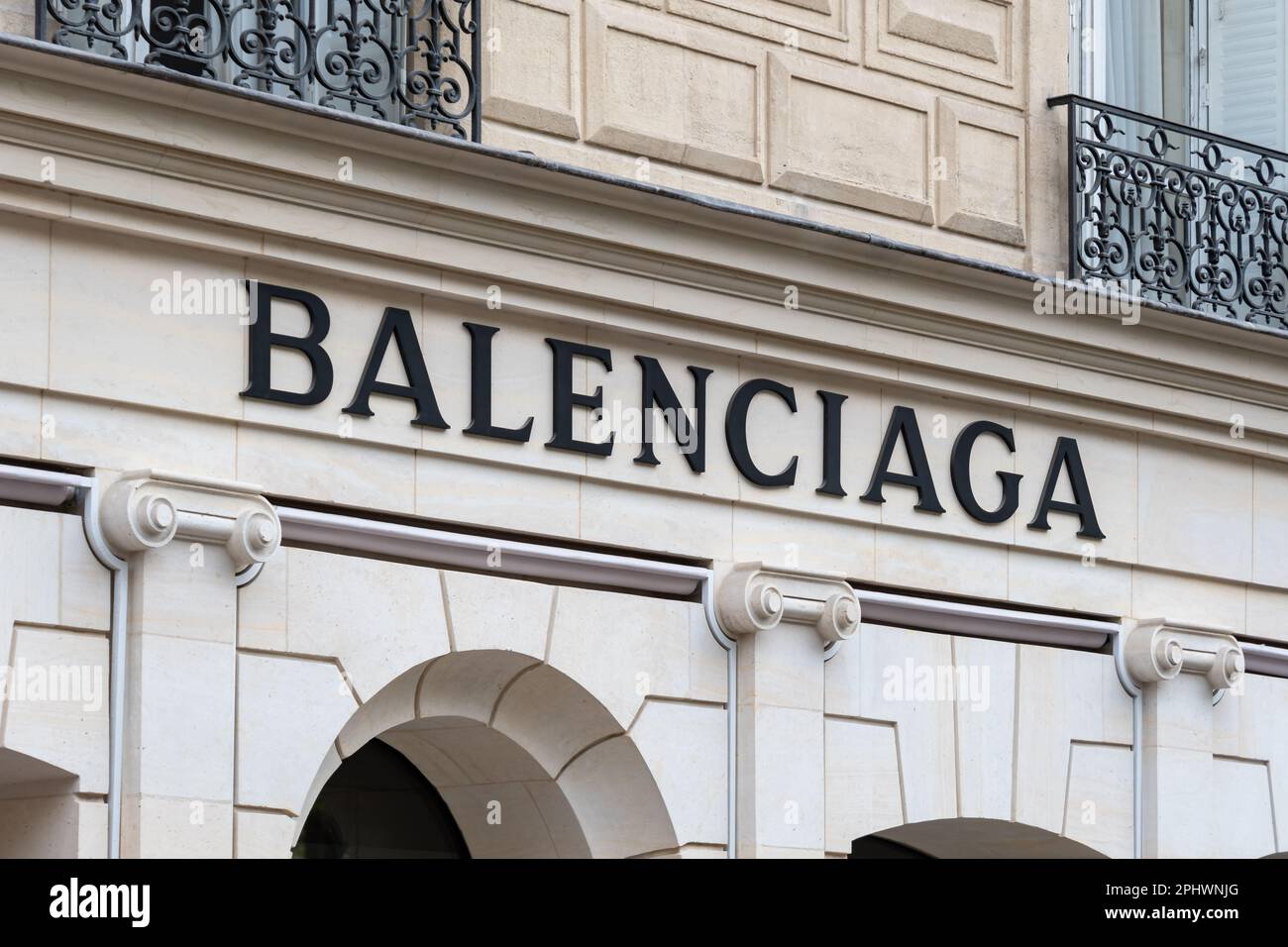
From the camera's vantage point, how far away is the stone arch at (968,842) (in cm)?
1098

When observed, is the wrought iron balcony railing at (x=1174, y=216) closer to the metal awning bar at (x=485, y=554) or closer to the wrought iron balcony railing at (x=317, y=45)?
the metal awning bar at (x=485, y=554)

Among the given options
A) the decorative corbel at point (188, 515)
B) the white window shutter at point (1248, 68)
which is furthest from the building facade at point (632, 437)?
the white window shutter at point (1248, 68)

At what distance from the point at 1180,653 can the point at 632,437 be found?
9.89 feet

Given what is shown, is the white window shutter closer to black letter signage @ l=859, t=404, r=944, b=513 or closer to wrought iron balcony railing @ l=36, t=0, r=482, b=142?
black letter signage @ l=859, t=404, r=944, b=513

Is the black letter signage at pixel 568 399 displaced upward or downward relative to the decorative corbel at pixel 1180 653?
upward

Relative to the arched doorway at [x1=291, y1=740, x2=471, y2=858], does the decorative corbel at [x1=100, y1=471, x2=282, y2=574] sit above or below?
above

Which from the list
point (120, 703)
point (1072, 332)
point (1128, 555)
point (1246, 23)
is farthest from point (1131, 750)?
point (120, 703)

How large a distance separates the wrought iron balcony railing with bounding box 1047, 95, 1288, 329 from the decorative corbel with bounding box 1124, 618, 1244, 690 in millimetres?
1548

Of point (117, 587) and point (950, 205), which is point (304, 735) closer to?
point (117, 587)

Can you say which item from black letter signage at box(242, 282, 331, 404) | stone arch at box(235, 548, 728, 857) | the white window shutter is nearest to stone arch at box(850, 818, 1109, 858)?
stone arch at box(235, 548, 728, 857)

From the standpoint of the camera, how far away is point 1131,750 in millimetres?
11352

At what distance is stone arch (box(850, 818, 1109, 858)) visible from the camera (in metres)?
11.0

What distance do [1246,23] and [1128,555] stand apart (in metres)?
3.35

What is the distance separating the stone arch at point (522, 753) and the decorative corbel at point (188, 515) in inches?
37.9
